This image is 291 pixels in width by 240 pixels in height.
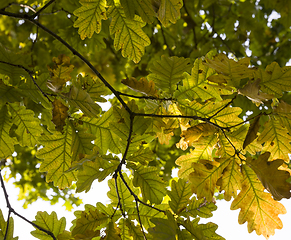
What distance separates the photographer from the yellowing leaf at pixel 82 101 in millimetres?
732

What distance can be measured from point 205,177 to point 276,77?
42 centimetres

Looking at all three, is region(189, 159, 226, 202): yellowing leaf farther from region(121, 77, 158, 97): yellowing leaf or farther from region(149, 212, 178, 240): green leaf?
region(121, 77, 158, 97): yellowing leaf

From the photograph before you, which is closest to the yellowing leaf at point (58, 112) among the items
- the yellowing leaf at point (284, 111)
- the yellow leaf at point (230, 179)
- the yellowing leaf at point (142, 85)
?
the yellowing leaf at point (142, 85)

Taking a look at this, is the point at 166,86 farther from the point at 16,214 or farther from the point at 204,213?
the point at 16,214

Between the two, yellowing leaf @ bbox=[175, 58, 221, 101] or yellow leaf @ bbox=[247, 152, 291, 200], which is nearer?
yellow leaf @ bbox=[247, 152, 291, 200]

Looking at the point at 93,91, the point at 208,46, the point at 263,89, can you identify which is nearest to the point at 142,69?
the point at 208,46

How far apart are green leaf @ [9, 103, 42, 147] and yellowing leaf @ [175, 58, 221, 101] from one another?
0.64 metres

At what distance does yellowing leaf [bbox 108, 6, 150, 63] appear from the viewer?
1034mm

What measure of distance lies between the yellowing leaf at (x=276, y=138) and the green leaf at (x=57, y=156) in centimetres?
76

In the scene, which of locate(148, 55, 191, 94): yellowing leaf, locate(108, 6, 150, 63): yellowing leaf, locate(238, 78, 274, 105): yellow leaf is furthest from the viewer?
locate(108, 6, 150, 63): yellowing leaf

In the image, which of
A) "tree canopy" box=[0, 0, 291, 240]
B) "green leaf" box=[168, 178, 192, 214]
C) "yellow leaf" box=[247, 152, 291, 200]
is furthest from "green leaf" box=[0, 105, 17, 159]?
"yellow leaf" box=[247, 152, 291, 200]

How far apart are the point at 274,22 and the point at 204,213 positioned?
345cm

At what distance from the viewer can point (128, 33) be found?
3.44ft

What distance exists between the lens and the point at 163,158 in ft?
8.45
